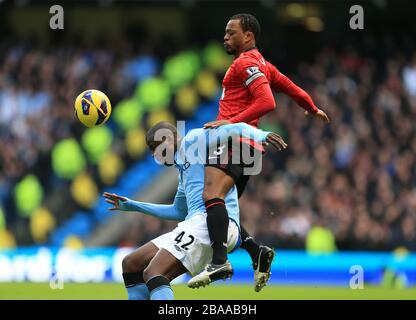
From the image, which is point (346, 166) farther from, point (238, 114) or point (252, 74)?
point (252, 74)

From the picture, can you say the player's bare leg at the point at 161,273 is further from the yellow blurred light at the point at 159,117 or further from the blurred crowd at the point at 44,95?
the yellow blurred light at the point at 159,117

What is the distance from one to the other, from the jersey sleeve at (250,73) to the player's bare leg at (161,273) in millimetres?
1632

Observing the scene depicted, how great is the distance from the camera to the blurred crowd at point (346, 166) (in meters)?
17.9

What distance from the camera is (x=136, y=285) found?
8.23 meters

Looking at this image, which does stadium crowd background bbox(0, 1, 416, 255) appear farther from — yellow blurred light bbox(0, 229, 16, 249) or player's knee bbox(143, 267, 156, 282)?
player's knee bbox(143, 267, 156, 282)

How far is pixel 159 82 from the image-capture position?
21812mm

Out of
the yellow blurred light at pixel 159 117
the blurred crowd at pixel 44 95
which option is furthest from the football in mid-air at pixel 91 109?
the yellow blurred light at pixel 159 117

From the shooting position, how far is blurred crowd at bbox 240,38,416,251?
17.9 m

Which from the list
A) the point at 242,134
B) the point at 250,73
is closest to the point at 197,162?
the point at 242,134

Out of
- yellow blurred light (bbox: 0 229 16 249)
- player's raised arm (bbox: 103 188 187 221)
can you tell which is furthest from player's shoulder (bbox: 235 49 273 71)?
yellow blurred light (bbox: 0 229 16 249)

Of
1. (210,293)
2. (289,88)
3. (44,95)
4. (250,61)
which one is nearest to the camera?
(250,61)

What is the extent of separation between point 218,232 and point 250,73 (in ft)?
4.66

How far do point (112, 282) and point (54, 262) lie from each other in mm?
1064

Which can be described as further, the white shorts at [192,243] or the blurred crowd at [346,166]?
the blurred crowd at [346,166]
